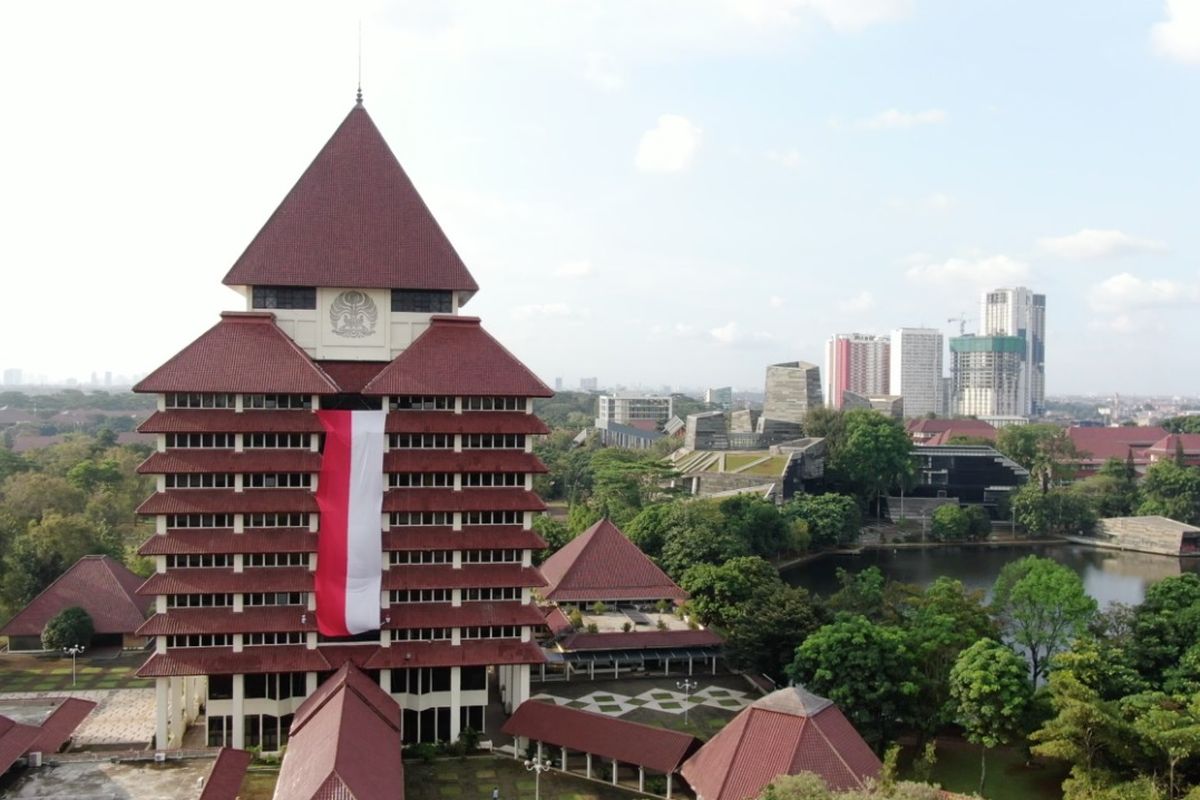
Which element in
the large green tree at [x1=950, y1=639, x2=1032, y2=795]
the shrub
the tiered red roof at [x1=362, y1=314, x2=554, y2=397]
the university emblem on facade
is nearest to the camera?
the large green tree at [x1=950, y1=639, x2=1032, y2=795]

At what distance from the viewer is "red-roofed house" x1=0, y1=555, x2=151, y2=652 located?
3859cm

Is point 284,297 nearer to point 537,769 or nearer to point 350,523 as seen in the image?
point 350,523

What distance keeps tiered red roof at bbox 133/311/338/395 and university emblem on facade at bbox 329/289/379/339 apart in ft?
6.52

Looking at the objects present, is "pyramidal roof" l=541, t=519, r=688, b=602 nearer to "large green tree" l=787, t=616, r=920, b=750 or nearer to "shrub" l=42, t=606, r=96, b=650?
"large green tree" l=787, t=616, r=920, b=750

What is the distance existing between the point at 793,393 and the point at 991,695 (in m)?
81.8

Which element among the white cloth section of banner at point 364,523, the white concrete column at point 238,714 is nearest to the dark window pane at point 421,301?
the white cloth section of banner at point 364,523

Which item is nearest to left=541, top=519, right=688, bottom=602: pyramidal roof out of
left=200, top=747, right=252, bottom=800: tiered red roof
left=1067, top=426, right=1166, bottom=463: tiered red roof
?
left=200, top=747, right=252, bottom=800: tiered red roof

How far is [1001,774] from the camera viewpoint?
27.8 metres

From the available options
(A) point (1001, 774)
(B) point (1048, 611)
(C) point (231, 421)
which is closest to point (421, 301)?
A: (C) point (231, 421)

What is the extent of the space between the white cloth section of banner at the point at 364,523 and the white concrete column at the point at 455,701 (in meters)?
2.80

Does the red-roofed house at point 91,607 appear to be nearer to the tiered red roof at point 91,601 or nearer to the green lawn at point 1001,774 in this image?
the tiered red roof at point 91,601

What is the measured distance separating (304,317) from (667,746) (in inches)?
679

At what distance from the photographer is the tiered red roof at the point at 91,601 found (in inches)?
1524

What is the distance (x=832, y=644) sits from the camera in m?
29.2
